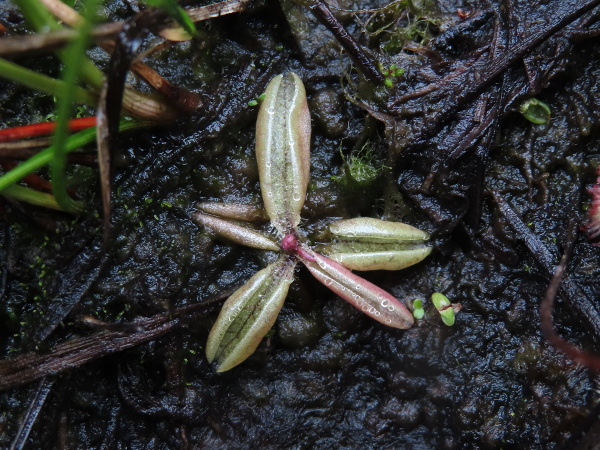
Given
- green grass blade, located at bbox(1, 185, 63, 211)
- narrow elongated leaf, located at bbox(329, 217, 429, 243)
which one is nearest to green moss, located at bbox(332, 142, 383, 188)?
narrow elongated leaf, located at bbox(329, 217, 429, 243)

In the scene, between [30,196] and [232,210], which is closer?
[30,196]

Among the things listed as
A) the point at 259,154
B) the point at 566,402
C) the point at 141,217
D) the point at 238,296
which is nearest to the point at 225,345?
the point at 238,296

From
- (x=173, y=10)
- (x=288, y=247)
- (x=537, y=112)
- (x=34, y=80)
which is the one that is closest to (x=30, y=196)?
(x=34, y=80)

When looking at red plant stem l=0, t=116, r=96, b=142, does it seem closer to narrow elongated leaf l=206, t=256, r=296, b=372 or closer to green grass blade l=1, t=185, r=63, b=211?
green grass blade l=1, t=185, r=63, b=211

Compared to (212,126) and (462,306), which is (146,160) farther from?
(462,306)

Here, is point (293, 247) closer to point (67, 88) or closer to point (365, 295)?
point (365, 295)

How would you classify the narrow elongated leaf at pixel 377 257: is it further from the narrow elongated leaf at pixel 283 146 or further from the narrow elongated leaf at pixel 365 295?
the narrow elongated leaf at pixel 283 146
